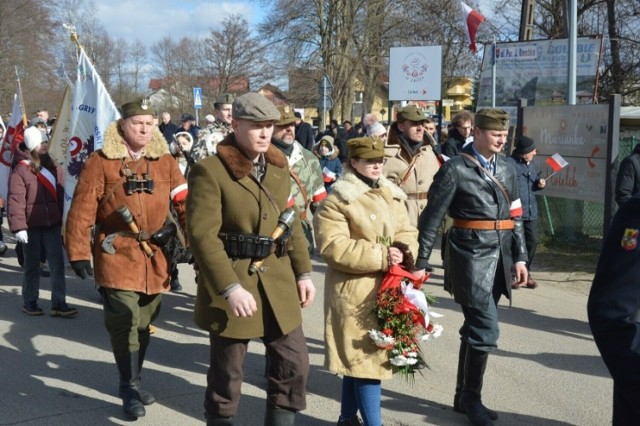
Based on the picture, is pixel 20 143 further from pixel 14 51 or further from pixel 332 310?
pixel 14 51

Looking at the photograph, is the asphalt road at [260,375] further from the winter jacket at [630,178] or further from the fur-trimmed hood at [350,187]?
the fur-trimmed hood at [350,187]

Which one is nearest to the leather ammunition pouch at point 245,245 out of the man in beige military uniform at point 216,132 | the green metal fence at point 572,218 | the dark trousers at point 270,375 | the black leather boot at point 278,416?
the dark trousers at point 270,375

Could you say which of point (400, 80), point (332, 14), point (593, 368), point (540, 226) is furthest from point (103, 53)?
point (593, 368)

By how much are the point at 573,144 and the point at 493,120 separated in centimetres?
608

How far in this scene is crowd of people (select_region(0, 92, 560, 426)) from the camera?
3752mm

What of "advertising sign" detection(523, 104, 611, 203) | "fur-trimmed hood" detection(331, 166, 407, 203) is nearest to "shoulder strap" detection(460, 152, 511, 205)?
"fur-trimmed hood" detection(331, 166, 407, 203)

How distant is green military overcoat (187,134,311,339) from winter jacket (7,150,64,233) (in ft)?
13.9

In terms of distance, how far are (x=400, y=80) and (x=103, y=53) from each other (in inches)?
1566

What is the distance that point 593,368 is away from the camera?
5914 millimetres

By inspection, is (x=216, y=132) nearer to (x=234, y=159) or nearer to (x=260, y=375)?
(x=260, y=375)

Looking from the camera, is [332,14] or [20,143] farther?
[332,14]

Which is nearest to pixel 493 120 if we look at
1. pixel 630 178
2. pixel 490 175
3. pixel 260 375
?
pixel 490 175

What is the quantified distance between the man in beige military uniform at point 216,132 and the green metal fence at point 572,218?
6.19 meters

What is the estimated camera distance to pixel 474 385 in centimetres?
475
